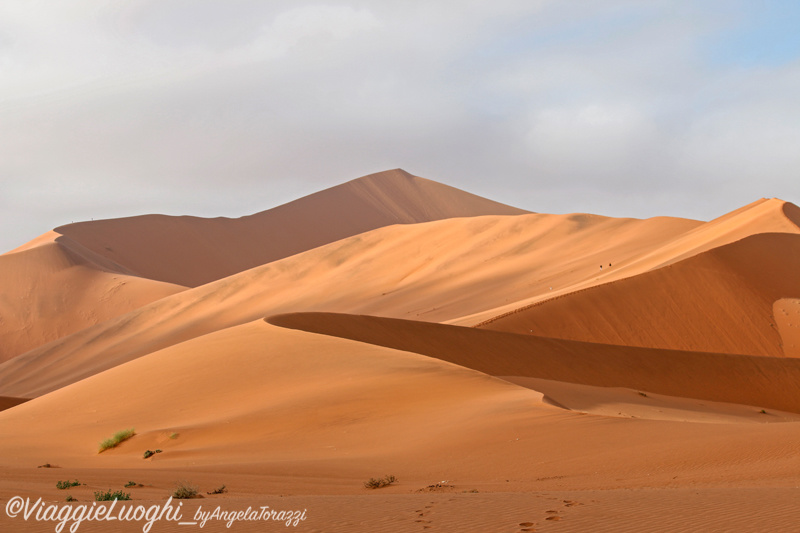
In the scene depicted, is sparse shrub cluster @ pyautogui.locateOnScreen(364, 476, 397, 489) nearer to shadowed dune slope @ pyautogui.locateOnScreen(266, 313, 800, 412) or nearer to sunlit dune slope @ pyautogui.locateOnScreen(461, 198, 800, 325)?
shadowed dune slope @ pyautogui.locateOnScreen(266, 313, 800, 412)

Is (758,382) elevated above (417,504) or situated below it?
below

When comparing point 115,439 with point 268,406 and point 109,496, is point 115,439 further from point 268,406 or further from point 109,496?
point 109,496

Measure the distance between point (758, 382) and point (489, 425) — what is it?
620 inches

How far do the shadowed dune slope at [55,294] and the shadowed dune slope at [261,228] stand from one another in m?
16.8

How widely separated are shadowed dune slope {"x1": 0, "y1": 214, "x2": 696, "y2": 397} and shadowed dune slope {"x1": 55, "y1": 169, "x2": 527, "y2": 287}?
3689 cm

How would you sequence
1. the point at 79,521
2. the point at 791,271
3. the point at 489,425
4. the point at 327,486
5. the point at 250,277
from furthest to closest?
the point at 250,277, the point at 791,271, the point at 489,425, the point at 327,486, the point at 79,521

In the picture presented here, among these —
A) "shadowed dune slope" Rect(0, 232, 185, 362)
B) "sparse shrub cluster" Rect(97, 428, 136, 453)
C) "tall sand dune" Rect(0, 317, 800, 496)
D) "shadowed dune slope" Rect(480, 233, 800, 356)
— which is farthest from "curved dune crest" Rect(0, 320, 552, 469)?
"shadowed dune slope" Rect(0, 232, 185, 362)

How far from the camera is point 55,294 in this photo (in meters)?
78.2

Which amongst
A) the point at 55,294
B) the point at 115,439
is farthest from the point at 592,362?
the point at 55,294

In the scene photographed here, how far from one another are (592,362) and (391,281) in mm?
32835

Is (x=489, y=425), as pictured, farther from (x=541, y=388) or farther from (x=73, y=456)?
(x=73, y=456)

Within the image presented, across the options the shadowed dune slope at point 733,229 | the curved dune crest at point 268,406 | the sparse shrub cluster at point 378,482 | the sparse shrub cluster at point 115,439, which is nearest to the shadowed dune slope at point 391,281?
the shadowed dune slope at point 733,229

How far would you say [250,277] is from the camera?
69562 millimetres

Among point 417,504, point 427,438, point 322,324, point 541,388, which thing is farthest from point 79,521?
point 322,324
